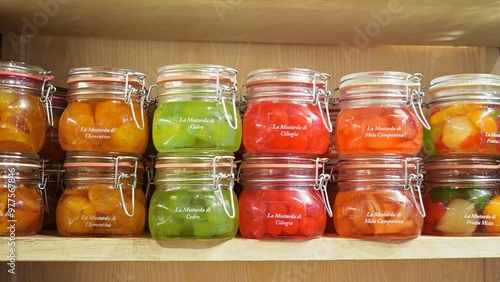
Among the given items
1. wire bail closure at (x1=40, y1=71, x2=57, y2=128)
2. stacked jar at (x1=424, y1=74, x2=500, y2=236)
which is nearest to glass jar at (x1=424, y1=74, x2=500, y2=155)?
stacked jar at (x1=424, y1=74, x2=500, y2=236)

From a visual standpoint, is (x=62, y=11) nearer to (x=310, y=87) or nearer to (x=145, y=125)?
(x=145, y=125)

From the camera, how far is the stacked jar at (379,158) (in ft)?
3.79

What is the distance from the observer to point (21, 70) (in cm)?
118

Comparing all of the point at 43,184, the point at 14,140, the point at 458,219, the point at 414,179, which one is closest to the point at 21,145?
the point at 14,140

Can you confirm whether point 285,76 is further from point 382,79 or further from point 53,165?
point 53,165

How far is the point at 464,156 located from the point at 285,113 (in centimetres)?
41

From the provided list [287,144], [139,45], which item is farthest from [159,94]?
[139,45]

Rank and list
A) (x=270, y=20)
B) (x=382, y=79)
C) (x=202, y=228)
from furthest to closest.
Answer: (x=270, y=20) < (x=382, y=79) < (x=202, y=228)

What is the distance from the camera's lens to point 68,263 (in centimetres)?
146

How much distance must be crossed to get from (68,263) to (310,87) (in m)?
0.74

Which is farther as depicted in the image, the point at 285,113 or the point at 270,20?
the point at 270,20

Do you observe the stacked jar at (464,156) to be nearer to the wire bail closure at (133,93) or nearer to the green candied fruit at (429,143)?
the green candied fruit at (429,143)

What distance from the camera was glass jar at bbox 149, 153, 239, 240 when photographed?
3.63ft

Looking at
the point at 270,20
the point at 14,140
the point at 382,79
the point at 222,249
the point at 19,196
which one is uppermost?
the point at 270,20
